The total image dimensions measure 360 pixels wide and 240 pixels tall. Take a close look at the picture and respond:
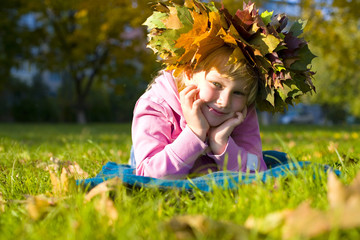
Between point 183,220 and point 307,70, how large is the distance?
1520 mm

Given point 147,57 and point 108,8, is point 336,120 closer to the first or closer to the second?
point 147,57

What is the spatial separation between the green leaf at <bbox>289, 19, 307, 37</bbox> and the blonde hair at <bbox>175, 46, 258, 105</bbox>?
364 mm

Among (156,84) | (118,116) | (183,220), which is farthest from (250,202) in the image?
(118,116)

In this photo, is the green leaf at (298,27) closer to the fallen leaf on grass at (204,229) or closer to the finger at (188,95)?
the finger at (188,95)

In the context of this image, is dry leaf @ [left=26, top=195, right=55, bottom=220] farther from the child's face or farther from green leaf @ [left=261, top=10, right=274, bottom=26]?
green leaf @ [left=261, top=10, right=274, bottom=26]

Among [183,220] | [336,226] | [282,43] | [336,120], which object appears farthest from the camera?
[336,120]

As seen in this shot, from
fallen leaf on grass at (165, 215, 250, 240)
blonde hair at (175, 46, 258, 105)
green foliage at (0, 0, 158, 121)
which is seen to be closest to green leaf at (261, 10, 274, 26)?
blonde hair at (175, 46, 258, 105)

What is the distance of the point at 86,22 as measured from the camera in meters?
18.6

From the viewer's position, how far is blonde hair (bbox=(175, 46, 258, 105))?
7.61ft

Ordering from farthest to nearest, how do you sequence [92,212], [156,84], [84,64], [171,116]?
[84,64], [156,84], [171,116], [92,212]

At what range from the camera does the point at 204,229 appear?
1192mm

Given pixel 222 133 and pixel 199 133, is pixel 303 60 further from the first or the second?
pixel 199 133

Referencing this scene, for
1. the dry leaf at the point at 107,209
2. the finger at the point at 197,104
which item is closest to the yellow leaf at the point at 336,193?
the dry leaf at the point at 107,209

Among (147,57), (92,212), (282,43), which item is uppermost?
(147,57)
